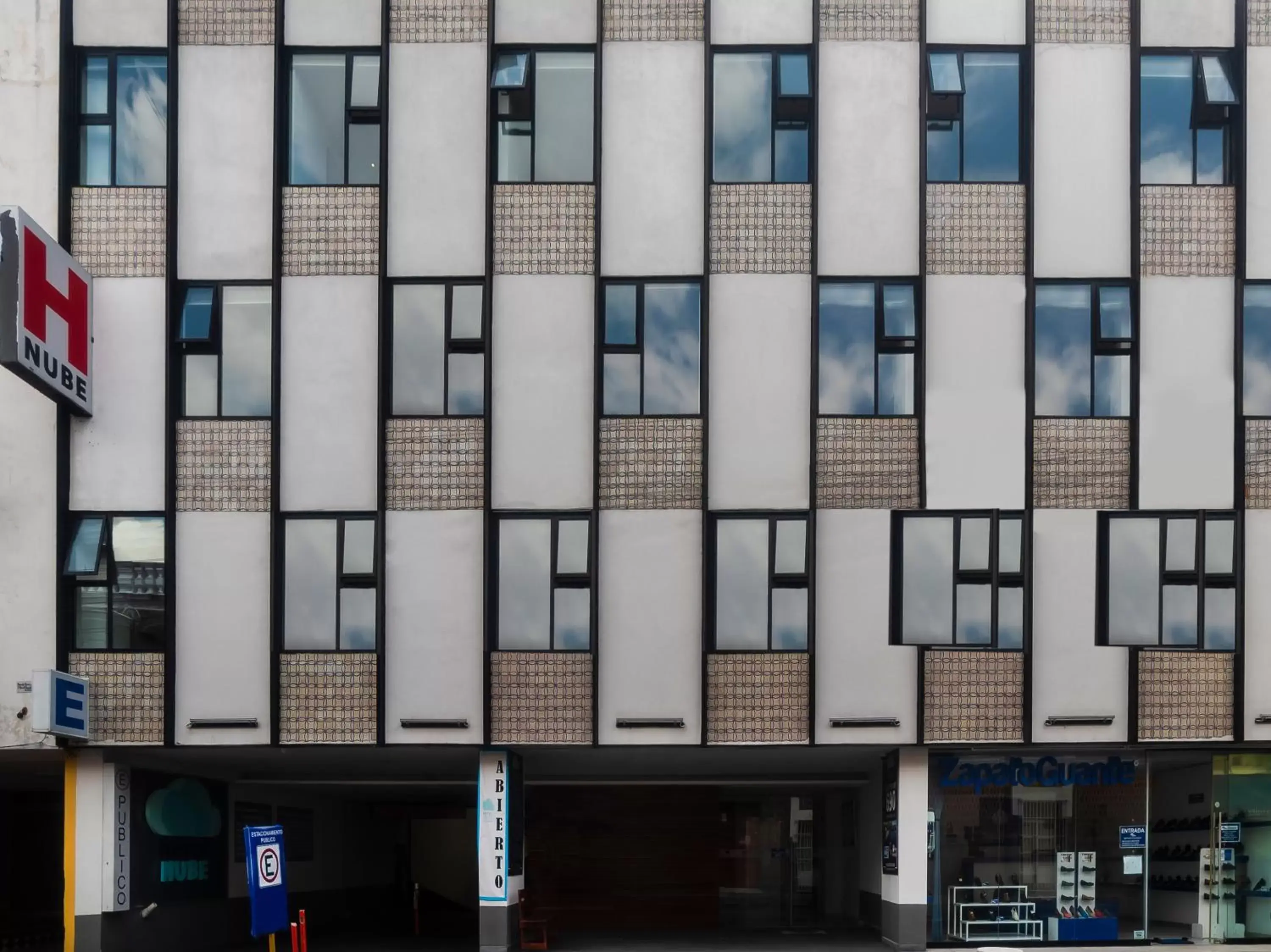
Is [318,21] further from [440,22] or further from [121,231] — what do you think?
[121,231]

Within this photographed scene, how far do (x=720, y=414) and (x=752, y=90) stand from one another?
179 inches

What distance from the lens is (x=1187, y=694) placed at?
17719 mm

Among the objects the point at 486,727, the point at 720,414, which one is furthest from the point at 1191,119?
the point at 486,727

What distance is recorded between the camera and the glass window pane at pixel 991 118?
1806cm

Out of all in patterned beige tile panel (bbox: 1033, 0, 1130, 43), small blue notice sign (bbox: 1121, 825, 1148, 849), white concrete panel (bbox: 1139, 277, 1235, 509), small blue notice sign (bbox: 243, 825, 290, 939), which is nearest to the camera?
small blue notice sign (bbox: 243, 825, 290, 939)

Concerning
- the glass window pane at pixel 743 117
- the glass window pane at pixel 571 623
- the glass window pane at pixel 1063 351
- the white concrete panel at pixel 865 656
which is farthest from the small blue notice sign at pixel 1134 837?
the glass window pane at pixel 743 117

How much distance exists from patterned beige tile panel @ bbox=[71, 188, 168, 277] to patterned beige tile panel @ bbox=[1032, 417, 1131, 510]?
1225 centimetres

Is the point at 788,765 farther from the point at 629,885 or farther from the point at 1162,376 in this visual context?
the point at 1162,376

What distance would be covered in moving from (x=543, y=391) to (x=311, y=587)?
409 centimetres

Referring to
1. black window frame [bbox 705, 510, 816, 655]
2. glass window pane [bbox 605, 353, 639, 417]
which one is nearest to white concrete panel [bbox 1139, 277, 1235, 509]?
black window frame [bbox 705, 510, 816, 655]

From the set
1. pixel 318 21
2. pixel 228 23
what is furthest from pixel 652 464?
pixel 228 23

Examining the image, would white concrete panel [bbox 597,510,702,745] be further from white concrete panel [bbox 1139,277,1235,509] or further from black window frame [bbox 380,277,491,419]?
white concrete panel [bbox 1139,277,1235,509]

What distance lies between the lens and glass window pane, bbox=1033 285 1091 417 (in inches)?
704

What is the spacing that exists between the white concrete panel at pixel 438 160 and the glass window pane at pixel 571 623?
4.56 meters
